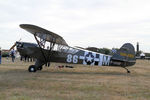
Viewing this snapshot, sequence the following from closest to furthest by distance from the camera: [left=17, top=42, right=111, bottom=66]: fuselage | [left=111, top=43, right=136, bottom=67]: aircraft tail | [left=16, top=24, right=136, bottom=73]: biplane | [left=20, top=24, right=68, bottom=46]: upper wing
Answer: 1. [left=20, top=24, right=68, bottom=46]: upper wing
2. [left=16, top=24, right=136, bottom=73]: biplane
3. [left=17, top=42, right=111, bottom=66]: fuselage
4. [left=111, top=43, right=136, bottom=67]: aircraft tail

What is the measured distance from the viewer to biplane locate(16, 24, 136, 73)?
12070mm

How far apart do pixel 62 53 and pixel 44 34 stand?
5.99ft

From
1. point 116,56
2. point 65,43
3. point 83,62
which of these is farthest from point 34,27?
point 116,56

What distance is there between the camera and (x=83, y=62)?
12.5m

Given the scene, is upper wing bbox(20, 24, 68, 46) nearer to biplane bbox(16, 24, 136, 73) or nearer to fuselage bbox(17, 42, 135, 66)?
biplane bbox(16, 24, 136, 73)

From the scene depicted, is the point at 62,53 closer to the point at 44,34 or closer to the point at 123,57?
the point at 44,34

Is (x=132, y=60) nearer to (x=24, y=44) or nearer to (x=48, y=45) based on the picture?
(x=48, y=45)

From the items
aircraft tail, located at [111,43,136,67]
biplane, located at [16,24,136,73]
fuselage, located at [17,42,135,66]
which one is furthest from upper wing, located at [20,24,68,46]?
aircraft tail, located at [111,43,136,67]

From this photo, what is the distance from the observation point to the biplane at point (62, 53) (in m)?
12.1

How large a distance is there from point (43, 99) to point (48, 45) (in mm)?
7681

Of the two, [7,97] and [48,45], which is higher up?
[48,45]

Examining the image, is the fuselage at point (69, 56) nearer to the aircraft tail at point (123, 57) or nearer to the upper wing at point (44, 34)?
the aircraft tail at point (123, 57)

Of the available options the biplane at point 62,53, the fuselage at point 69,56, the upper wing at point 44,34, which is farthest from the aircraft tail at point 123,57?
the upper wing at point 44,34

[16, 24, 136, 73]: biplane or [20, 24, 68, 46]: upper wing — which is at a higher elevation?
[20, 24, 68, 46]: upper wing
